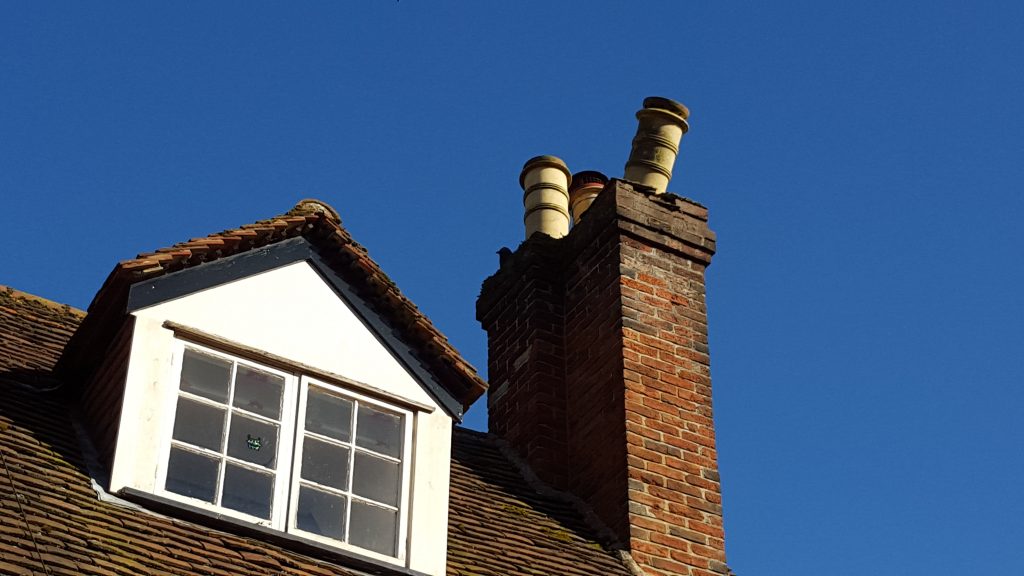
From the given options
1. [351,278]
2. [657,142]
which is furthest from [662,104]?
[351,278]

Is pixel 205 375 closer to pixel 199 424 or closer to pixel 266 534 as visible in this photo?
pixel 199 424

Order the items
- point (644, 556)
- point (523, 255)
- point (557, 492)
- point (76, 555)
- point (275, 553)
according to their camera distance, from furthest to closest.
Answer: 1. point (523, 255)
2. point (557, 492)
3. point (644, 556)
4. point (275, 553)
5. point (76, 555)

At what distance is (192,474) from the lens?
916 cm

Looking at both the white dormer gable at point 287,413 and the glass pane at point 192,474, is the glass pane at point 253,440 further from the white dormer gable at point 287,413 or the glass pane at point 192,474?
the glass pane at point 192,474

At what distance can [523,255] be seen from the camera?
13.4 metres

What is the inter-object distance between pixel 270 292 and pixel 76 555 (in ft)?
8.24

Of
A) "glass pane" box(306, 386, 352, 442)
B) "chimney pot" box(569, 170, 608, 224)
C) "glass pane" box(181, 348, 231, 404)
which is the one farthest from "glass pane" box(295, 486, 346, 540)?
"chimney pot" box(569, 170, 608, 224)

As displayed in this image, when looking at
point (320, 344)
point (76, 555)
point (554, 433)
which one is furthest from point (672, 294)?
point (76, 555)

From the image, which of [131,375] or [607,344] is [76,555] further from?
[607,344]

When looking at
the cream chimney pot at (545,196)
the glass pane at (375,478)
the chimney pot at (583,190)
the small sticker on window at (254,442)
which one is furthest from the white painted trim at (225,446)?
the chimney pot at (583,190)

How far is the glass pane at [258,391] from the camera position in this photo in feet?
31.6

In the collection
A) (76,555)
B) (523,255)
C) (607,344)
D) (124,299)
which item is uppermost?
(523,255)

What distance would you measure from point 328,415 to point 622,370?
2.69 meters

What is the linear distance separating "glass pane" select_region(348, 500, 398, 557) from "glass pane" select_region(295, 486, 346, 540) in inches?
3.7
